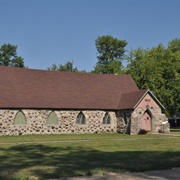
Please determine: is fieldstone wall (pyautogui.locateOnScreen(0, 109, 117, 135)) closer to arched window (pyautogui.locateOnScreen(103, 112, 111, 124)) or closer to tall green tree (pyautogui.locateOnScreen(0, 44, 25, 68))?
arched window (pyautogui.locateOnScreen(103, 112, 111, 124))

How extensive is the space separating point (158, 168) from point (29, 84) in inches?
1037

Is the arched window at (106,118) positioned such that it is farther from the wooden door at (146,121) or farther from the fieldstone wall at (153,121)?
the wooden door at (146,121)

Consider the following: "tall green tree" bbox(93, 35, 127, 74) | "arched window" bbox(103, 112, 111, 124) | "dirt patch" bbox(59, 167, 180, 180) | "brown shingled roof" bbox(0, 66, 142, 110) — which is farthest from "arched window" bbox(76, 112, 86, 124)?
"tall green tree" bbox(93, 35, 127, 74)

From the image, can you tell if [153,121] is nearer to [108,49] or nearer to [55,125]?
[55,125]

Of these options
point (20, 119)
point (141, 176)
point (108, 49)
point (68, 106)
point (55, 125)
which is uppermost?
point (108, 49)

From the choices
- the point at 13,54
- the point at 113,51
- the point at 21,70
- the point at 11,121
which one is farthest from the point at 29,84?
the point at 113,51

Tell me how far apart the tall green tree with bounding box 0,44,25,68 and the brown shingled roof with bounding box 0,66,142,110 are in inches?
1089

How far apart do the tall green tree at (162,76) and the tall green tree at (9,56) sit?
27.3 m

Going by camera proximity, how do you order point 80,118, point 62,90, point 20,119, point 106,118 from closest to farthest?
point 20,119, point 80,118, point 62,90, point 106,118

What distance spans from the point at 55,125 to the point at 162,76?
17.1 m

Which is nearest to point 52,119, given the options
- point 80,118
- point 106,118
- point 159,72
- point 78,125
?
point 78,125

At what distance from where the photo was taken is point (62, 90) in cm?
3584

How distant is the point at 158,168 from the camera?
10016mm

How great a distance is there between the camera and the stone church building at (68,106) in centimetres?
3189
